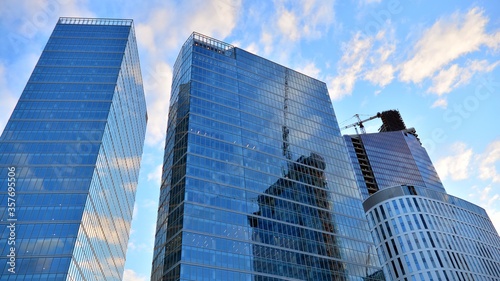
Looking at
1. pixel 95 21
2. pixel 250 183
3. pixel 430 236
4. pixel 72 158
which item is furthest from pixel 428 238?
pixel 95 21

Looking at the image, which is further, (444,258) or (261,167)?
(444,258)

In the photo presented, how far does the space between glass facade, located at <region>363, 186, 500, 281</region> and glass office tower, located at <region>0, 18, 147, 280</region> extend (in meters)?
80.1

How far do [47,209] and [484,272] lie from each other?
395ft

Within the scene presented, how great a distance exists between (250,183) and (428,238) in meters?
58.4

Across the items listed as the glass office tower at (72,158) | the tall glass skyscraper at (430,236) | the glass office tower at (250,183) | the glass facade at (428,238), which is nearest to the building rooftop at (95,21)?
the glass office tower at (72,158)

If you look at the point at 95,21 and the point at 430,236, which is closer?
the point at 430,236

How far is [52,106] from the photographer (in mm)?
106125

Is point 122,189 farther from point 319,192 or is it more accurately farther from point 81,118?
point 319,192

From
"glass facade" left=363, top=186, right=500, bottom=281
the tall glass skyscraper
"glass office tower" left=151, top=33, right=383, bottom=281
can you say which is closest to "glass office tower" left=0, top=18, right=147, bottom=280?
"glass office tower" left=151, top=33, right=383, bottom=281

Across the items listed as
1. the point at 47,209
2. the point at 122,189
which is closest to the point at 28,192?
the point at 47,209

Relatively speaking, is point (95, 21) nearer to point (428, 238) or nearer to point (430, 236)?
point (428, 238)

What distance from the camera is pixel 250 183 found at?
9494cm

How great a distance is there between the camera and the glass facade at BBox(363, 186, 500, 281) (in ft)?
371

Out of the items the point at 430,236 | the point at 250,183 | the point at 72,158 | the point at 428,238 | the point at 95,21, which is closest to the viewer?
the point at 250,183
